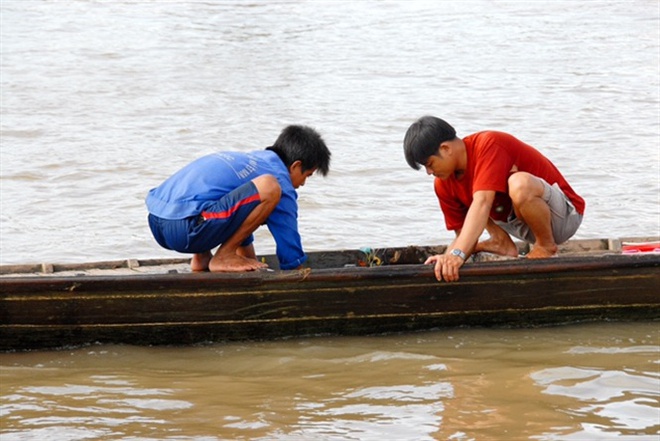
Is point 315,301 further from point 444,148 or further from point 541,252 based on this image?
point 541,252

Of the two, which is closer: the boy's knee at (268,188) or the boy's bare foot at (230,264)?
the boy's knee at (268,188)

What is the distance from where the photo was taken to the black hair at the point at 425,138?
527 centimetres

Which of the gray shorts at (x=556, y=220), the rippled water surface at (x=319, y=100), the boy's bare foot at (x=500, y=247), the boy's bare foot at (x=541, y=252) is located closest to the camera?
the gray shorts at (x=556, y=220)

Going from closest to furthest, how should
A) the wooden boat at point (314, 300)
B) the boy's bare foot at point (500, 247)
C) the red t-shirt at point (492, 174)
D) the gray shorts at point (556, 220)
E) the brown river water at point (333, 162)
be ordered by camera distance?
the brown river water at point (333, 162), the wooden boat at point (314, 300), the red t-shirt at point (492, 174), the gray shorts at point (556, 220), the boy's bare foot at point (500, 247)

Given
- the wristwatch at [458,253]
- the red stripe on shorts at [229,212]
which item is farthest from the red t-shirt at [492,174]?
the red stripe on shorts at [229,212]

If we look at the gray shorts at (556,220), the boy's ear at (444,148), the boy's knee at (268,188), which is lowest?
the gray shorts at (556,220)

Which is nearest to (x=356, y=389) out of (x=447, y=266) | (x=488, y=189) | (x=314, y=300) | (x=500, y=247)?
(x=314, y=300)

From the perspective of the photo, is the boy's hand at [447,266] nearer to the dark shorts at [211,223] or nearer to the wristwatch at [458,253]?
the wristwatch at [458,253]

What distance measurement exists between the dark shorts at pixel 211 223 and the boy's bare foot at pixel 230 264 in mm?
72

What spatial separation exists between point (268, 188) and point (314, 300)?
58cm

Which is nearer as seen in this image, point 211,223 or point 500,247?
point 211,223

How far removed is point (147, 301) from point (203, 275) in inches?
11.5

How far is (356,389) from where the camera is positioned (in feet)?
16.3

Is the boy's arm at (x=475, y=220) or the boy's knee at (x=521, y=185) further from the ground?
the boy's knee at (x=521, y=185)
